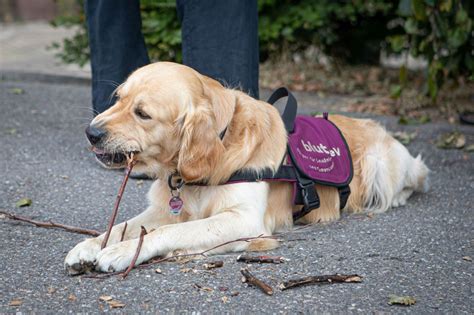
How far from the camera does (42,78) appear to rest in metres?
7.76

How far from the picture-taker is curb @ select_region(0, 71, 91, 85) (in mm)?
7652

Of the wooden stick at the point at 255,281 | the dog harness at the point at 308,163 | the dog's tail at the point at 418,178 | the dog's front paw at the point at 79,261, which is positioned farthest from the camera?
the dog's tail at the point at 418,178

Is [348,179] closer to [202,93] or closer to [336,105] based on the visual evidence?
[202,93]

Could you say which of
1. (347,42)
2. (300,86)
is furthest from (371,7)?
(300,86)

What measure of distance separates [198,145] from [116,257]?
0.67m

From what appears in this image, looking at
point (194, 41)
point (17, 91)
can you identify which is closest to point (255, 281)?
point (194, 41)

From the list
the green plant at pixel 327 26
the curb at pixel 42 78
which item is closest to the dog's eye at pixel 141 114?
the green plant at pixel 327 26

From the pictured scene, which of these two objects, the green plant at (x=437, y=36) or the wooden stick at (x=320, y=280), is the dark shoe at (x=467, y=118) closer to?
the green plant at (x=437, y=36)

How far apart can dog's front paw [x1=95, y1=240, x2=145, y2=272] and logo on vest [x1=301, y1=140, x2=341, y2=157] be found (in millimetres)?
1182

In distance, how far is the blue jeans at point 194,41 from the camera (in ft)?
14.6

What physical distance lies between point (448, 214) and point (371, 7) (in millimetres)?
4446

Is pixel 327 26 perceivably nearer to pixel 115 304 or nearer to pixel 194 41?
pixel 194 41

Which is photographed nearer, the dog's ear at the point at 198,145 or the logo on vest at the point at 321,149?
the dog's ear at the point at 198,145

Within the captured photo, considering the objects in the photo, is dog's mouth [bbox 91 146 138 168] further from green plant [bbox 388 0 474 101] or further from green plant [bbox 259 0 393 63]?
green plant [bbox 259 0 393 63]
